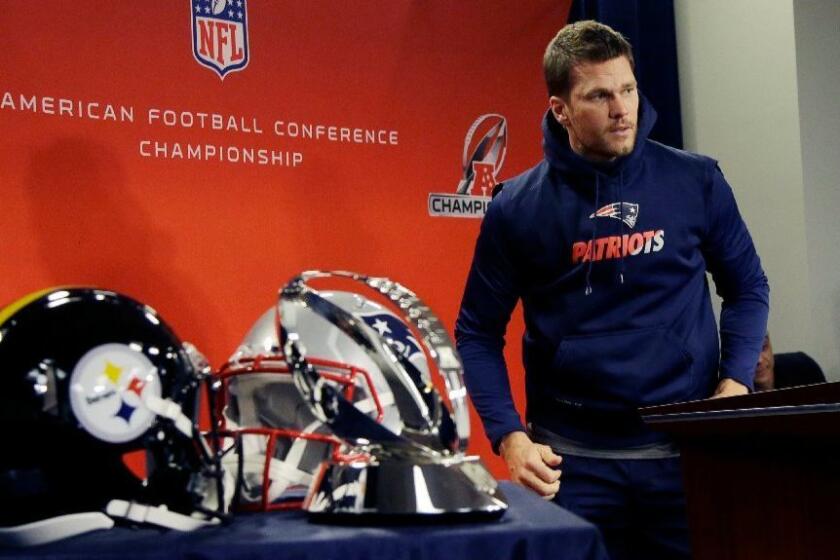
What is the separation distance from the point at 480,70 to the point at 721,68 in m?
0.90

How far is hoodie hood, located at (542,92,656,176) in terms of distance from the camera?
5.86ft

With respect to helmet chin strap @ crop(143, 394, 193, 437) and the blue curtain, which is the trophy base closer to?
helmet chin strap @ crop(143, 394, 193, 437)

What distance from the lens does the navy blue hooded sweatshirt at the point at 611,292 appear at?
170 centimetres

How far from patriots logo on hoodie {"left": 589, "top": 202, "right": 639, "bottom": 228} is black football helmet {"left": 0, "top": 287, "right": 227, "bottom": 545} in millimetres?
1009

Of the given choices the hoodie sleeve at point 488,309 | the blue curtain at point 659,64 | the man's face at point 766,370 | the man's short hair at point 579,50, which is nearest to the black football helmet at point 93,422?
the hoodie sleeve at point 488,309

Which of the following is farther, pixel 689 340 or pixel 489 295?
pixel 489 295

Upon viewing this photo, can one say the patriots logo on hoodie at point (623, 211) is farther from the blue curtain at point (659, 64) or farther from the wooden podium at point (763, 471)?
the blue curtain at point (659, 64)

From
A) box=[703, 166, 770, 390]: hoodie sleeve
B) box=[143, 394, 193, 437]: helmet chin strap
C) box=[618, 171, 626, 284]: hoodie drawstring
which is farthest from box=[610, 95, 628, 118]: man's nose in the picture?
box=[143, 394, 193, 437]: helmet chin strap

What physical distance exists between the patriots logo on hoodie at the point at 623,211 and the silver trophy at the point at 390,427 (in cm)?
85

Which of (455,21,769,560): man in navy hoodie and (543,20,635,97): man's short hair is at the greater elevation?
(543,20,635,97): man's short hair

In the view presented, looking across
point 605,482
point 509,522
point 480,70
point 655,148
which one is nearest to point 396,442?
point 509,522

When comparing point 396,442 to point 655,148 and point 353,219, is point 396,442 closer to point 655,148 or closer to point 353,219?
point 655,148

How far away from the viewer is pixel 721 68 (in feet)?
11.0

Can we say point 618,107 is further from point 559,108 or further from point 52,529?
point 52,529
